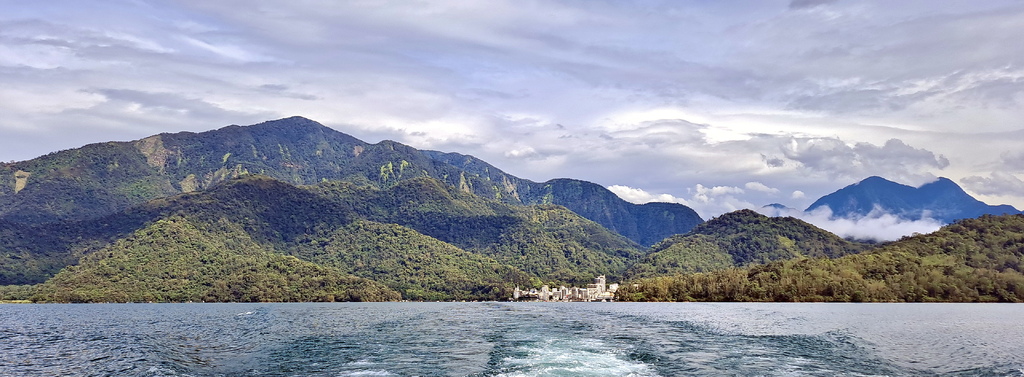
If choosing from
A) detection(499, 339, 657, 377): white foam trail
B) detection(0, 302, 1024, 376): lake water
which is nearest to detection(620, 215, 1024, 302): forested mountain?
detection(0, 302, 1024, 376): lake water

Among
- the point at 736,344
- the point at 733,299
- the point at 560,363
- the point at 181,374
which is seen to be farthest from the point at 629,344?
the point at 733,299

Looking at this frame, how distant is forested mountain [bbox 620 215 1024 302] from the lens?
550 ft

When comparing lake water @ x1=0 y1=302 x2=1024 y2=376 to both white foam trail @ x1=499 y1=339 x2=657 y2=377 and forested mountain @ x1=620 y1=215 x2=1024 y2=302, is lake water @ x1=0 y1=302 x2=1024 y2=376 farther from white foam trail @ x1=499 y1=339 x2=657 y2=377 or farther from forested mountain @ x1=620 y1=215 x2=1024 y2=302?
forested mountain @ x1=620 y1=215 x2=1024 y2=302

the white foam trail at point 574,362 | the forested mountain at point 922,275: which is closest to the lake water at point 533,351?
the white foam trail at point 574,362

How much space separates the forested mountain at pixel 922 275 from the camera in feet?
550

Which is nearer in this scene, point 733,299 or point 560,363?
point 560,363

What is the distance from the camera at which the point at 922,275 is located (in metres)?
175

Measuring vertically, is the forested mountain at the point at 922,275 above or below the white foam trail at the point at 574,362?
above

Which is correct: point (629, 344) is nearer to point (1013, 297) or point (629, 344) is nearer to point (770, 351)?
point (770, 351)

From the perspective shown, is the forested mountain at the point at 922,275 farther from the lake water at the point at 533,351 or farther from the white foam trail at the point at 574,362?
the white foam trail at the point at 574,362

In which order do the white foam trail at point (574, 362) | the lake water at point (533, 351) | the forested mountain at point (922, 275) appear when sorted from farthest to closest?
the forested mountain at point (922, 275)
the lake water at point (533, 351)
the white foam trail at point (574, 362)

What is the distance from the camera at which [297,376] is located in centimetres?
3975

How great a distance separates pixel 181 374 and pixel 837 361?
41092mm

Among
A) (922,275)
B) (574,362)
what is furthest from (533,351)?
(922,275)
